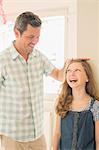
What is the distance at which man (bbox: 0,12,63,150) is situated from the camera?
1.79 metres

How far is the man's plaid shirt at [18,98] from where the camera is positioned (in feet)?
5.89

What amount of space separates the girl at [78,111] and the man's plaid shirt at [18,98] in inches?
6.6

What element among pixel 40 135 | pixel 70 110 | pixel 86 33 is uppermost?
pixel 86 33

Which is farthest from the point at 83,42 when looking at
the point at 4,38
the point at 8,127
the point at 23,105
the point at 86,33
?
the point at 4,38

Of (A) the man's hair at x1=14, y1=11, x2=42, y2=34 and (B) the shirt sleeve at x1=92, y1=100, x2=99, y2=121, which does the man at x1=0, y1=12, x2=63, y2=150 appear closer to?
(A) the man's hair at x1=14, y1=11, x2=42, y2=34

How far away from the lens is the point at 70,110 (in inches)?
71.5

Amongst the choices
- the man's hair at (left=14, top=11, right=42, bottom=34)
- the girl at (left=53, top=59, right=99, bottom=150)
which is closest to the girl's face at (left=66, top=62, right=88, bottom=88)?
the girl at (left=53, top=59, right=99, bottom=150)

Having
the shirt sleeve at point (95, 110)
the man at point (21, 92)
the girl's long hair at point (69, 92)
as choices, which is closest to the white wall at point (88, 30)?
the girl's long hair at point (69, 92)

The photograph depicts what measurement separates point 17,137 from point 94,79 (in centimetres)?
63

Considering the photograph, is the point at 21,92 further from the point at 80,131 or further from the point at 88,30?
the point at 88,30

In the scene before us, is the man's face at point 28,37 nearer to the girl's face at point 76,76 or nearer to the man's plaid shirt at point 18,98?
the man's plaid shirt at point 18,98

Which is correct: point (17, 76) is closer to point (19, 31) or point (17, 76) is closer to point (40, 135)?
point (19, 31)

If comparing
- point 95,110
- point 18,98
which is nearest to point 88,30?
point 95,110

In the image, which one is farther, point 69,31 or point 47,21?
point 47,21
